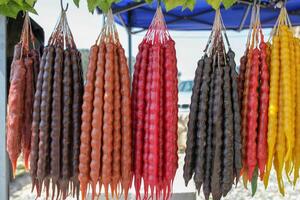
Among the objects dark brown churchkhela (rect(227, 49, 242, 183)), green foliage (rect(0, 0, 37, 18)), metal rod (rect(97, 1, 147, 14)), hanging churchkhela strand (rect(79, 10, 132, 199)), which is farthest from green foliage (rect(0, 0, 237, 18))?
metal rod (rect(97, 1, 147, 14))

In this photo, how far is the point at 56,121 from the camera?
1026 millimetres

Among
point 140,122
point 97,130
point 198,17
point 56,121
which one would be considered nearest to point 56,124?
point 56,121

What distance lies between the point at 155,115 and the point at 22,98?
1.43ft

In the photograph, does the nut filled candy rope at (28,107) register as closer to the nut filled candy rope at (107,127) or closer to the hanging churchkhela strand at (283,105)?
the nut filled candy rope at (107,127)

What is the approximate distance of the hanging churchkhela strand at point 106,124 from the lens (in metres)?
1.01

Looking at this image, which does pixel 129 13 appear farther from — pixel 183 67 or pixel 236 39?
pixel 183 67

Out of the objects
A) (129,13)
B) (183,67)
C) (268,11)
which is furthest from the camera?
(183,67)

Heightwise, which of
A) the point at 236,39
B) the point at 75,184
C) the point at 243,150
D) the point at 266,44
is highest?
the point at 236,39

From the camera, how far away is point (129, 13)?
148 inches

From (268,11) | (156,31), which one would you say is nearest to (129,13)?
(268,11)

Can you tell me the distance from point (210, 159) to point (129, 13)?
117 inches

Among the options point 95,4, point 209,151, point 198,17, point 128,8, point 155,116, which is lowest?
point 209,151

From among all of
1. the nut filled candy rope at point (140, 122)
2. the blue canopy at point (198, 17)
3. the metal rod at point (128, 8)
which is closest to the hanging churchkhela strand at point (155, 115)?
the nut filled candy rope at point (140, 122)

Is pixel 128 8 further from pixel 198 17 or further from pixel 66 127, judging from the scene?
pixel 66 127
